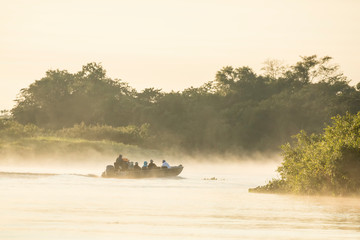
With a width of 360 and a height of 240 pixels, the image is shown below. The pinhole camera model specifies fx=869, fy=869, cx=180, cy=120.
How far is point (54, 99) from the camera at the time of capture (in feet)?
343

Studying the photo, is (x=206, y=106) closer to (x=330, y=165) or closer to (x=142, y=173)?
(x=142, y=173)

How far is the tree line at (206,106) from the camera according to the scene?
94250 mm

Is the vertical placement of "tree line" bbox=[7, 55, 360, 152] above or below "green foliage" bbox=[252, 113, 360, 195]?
above

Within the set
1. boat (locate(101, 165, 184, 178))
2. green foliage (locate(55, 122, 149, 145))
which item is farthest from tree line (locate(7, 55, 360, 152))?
boat (locate(101, 165, 184, 178))

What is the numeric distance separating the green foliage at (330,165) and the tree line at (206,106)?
52.3 metres

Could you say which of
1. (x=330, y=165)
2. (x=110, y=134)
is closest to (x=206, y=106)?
(x=110, y=134)

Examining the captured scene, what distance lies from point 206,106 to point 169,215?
76.3 meters

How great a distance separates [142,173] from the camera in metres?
50.5

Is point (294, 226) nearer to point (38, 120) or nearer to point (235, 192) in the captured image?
point (235, 192)

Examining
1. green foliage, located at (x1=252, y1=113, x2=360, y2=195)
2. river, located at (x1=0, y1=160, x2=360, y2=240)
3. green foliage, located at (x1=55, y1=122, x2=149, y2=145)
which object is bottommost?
river, located at (x1=0, y1=160, x2=360, y2=240)

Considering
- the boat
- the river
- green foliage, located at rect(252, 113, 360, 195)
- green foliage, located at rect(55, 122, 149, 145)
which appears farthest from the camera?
green foliage, located at rect(55, 122, 149, 145)

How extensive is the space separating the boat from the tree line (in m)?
36.8

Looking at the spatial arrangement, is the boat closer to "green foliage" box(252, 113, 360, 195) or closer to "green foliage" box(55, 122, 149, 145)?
"green foliage" box(252, 113, 360, 195)

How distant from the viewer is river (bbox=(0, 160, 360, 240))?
18391 millimetres
